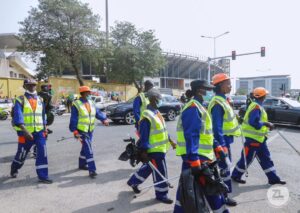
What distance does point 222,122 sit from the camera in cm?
384

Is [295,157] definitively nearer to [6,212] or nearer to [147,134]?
[147,134]

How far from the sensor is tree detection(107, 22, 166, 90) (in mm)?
32812

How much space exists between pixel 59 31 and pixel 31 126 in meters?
22.0

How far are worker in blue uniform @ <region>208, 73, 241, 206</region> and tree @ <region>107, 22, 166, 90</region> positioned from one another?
29102 millimetres

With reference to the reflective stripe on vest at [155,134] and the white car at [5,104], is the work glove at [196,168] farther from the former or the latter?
the white car at [5,104]

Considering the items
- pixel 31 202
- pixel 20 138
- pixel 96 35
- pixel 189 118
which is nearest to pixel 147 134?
pixel 189 118

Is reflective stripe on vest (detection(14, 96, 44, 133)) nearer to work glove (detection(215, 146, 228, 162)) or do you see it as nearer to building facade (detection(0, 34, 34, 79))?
work glove (detection(215, 146, 228, 162))

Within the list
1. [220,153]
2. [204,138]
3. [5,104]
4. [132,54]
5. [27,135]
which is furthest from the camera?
[132,54]

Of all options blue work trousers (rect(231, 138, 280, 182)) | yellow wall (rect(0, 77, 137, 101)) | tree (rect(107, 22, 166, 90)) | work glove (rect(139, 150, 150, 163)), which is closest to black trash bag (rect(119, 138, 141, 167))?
work glove (rect(139, 150, 150, 163))

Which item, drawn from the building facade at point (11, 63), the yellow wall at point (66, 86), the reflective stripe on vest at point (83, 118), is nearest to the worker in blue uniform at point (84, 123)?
the reflective stripe on vest at point (83, 118)

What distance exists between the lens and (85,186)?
16.0 feet

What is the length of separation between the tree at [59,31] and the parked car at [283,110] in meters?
17.8

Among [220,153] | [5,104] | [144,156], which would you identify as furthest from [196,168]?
[5,104]

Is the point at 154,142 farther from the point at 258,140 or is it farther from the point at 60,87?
the point at 60,87
